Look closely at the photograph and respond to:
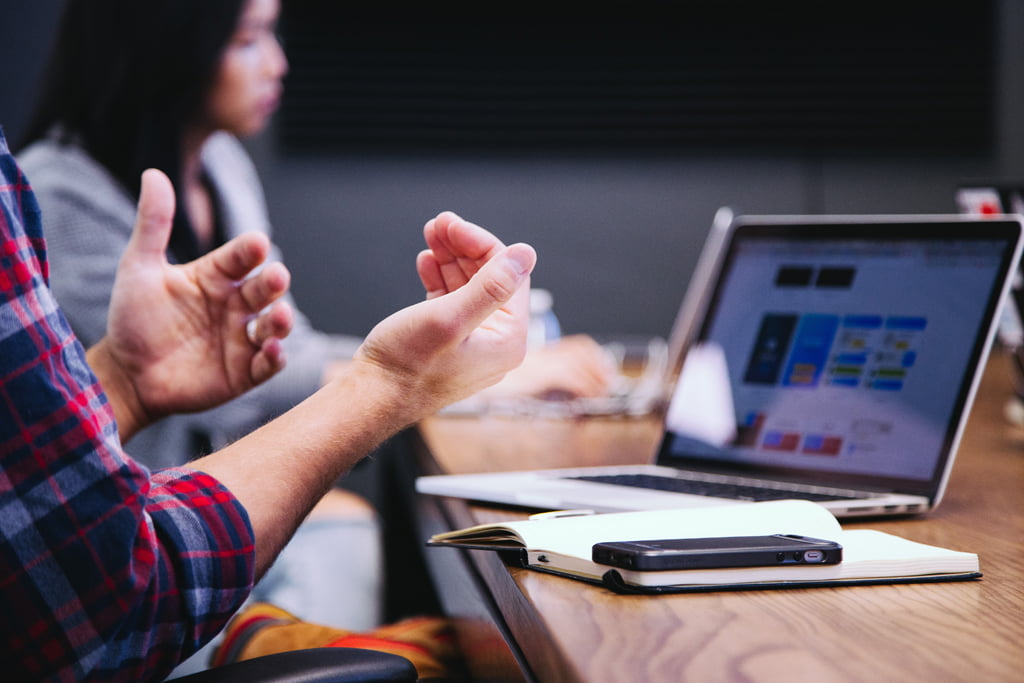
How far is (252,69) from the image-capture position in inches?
82.5

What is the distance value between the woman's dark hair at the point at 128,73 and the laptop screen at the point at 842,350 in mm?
1145

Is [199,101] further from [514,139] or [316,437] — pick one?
[514,139]

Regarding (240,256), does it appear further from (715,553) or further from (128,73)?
(128,73)

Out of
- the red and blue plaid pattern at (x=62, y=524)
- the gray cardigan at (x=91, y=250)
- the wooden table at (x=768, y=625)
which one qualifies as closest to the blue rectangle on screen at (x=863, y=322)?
the wooden table at (x=768, y=625)

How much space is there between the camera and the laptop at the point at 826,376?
3.27 ft

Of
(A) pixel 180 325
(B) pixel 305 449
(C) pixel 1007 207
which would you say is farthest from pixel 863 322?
(A) pixel 180 325

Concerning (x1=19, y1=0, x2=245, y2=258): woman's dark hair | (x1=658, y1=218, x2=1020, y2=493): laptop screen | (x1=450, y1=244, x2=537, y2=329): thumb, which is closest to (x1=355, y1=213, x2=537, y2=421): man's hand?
(x1=450, y1=244, x2=537, y2=329): thumb

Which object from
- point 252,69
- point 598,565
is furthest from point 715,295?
point 252,69

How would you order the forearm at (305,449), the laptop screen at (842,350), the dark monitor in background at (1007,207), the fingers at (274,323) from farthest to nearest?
the dark monitor in background at (1007,207)
the fingers at (274,323)
the laptop screen at (842,350)
the forearm at (305,449)

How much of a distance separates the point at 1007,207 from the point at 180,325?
1.04 meters

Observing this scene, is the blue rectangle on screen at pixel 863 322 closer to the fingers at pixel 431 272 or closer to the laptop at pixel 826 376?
the laptop at pixel 826 376

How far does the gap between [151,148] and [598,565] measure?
1.56m

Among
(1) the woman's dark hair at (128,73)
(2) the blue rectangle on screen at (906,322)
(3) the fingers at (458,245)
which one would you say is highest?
(1) the woman's dark hair at (128,73)

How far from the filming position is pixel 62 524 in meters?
0.66
